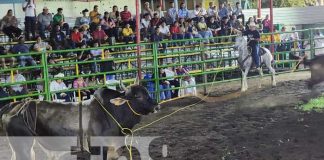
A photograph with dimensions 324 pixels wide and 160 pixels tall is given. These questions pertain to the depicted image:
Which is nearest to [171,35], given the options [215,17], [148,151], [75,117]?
[215,17]

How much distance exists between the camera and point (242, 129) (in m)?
10.0

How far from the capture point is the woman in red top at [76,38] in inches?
616

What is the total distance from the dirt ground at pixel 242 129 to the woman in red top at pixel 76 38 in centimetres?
346

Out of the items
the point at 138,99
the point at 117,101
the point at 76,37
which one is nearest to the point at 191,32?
the point at 76,37

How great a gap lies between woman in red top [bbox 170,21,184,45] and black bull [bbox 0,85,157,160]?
36.4 feet

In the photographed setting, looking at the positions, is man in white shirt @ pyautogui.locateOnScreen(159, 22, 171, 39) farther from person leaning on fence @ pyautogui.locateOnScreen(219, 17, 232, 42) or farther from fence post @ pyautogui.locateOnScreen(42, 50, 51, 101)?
fence post @ pyautogui.locateOnScreen(42, 50, 51, 101)

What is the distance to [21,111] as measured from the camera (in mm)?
7207

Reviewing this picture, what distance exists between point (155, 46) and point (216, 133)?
180 inches

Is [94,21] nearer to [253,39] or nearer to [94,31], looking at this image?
[94,31]

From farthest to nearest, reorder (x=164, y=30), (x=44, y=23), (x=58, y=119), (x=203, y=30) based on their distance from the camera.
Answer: (x=203, y=30), (x=164, y=30), (x=44, y=23), (x=58, y=119)

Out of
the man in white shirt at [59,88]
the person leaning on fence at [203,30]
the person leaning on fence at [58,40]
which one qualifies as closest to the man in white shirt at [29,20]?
the person leaning on fence at [58,40]

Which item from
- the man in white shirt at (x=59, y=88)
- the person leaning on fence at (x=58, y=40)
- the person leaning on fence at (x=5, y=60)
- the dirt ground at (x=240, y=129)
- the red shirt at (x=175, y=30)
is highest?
the red shirt at (x=175, y=30)

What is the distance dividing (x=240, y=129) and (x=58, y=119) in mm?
3998

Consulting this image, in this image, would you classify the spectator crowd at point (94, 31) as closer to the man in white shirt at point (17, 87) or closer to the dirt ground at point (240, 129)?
the man in white shirt at point (17, 87)
